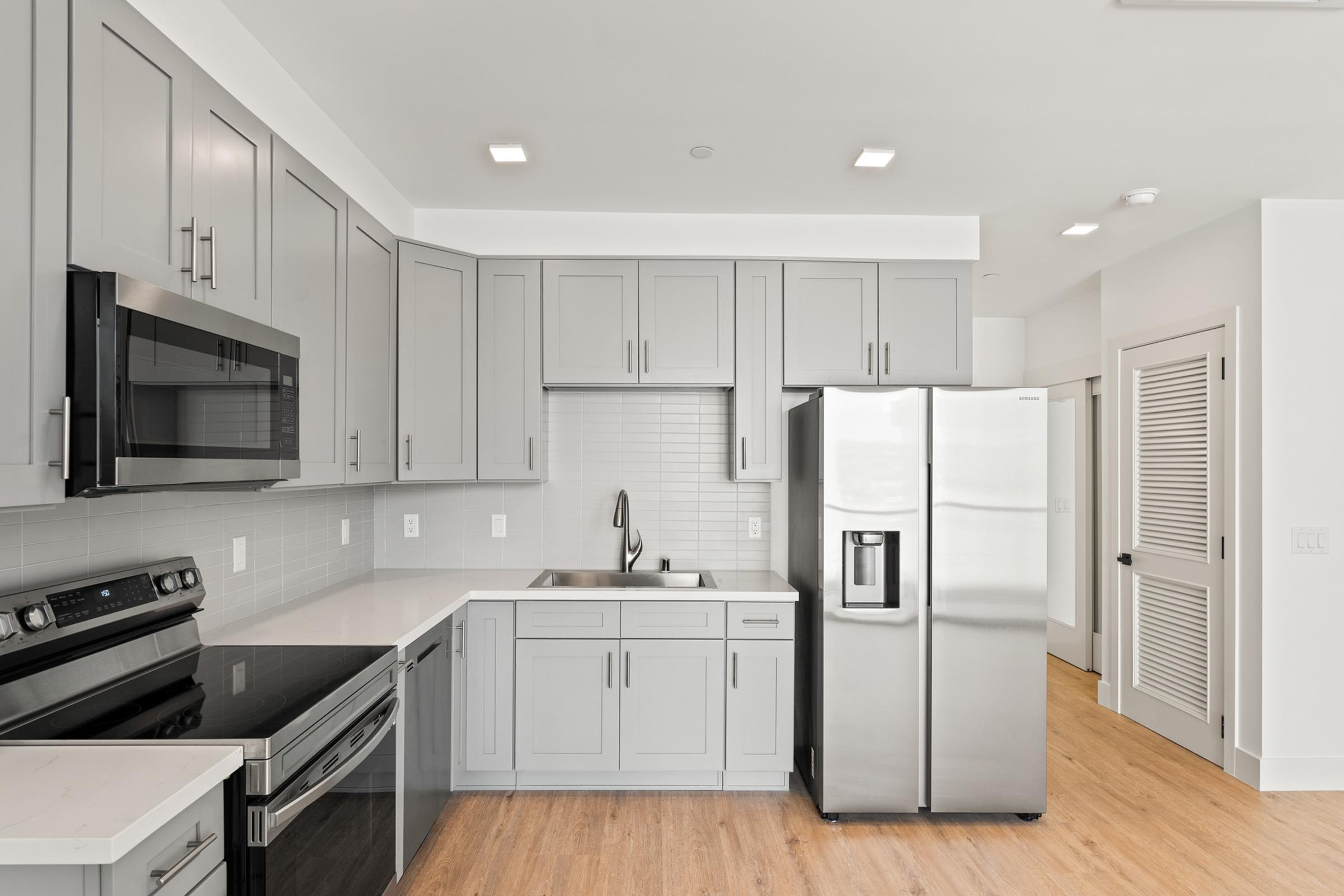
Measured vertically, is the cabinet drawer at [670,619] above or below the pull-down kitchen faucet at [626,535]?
below

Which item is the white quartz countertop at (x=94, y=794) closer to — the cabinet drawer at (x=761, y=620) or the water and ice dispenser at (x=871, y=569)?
the cabinet drawer at (x=761, y=620)

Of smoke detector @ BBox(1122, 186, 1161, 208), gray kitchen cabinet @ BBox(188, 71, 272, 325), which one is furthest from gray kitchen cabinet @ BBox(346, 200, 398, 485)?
smoke detector @ BBox(1122, 186, 1161, 208)

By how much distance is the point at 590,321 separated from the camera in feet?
10.7

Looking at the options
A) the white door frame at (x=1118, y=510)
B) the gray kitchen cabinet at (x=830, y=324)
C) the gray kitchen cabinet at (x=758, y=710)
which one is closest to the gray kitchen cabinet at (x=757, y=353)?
the gray kitchen cabinet at (x=830, y=324)

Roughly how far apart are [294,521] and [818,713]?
2215mm

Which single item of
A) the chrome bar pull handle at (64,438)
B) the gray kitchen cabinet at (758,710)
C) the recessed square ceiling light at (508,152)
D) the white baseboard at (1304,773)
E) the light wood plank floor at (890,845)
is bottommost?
the light wood plank floor at (890,845)

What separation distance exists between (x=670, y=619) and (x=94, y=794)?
2.06m

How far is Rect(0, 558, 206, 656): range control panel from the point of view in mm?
1401

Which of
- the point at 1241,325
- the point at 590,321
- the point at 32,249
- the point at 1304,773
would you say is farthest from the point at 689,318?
the point at 1304,773

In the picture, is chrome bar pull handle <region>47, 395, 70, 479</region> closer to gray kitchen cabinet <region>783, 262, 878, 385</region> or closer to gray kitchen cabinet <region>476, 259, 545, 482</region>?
gray kitchen cabinet <region>476, 259, 545, 482</region>

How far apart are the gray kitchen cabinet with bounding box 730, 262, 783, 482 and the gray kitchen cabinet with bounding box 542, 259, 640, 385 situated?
19.3 inches

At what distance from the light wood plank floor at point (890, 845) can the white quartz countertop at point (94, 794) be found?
53.4 inches

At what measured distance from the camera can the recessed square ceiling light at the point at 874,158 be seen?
267 cm

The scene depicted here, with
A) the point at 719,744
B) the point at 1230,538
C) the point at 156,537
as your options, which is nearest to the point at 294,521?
the point at 156,537
